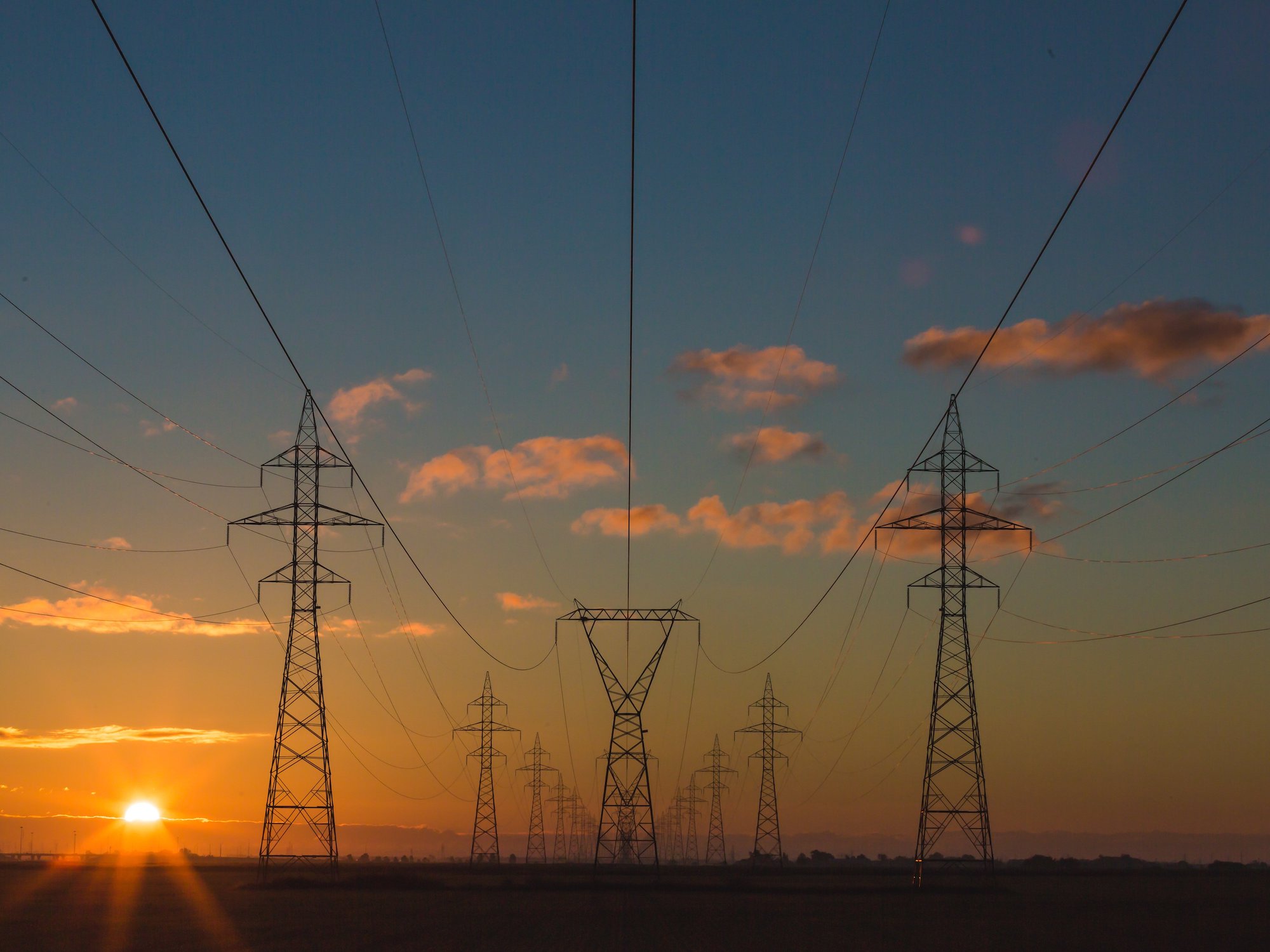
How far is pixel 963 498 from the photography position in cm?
6119

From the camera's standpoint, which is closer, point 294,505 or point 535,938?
point 535,938

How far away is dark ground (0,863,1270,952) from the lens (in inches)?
1539

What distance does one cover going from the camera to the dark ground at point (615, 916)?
3909 cm

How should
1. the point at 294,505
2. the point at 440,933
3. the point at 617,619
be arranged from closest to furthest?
the point at 440,933, the point at 294,505, the point at 617,619

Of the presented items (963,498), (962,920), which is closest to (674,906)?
(962,920)

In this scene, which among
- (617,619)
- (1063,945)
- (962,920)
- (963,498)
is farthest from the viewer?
(617,619)

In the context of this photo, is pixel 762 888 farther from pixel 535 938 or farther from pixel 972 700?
pixel 535 938

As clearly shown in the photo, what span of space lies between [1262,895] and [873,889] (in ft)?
72.9

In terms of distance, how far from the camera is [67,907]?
5638 centimetres

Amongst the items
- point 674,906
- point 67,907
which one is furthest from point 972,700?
point 67,907

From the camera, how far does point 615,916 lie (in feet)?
174

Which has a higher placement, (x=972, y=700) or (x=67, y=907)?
(x=972, y=700)

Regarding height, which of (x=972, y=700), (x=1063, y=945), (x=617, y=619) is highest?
(x=617, y=619)

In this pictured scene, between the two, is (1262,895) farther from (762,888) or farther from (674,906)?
(674,906)
